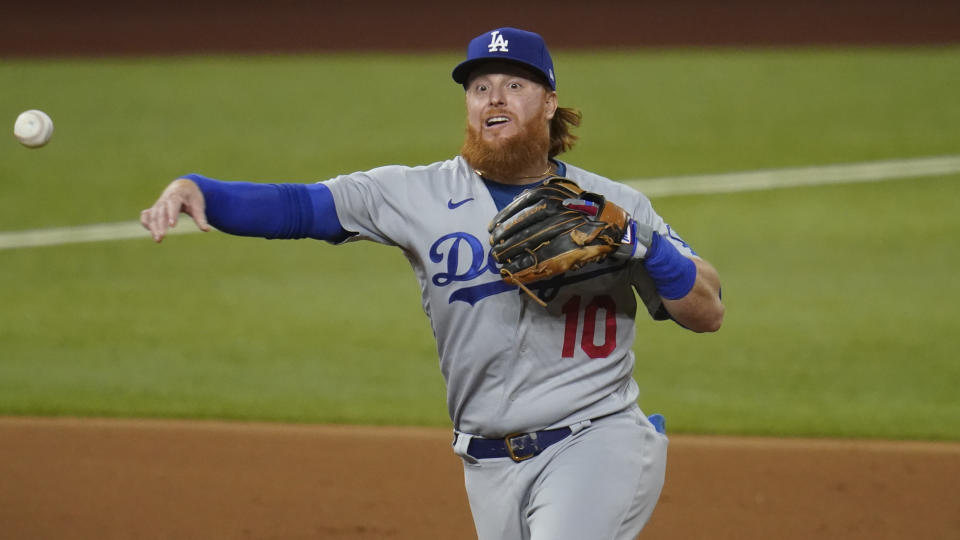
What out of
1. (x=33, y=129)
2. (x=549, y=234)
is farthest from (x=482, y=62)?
(x=33, y=129)

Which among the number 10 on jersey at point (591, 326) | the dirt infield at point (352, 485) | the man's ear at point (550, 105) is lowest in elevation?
the dirt infield at point (352, 485)

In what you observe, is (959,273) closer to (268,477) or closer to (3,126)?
(268,477)

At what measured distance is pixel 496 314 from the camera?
3.65 metres

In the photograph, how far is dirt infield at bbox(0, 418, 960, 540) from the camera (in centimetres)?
530

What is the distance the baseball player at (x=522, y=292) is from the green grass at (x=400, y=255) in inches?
129

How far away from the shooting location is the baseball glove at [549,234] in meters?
3.41

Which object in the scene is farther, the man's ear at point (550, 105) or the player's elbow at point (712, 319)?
the man's ear at point (550, 105)

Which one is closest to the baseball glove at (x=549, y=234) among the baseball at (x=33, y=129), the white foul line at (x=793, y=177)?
the baseball at (x=33, y=129)

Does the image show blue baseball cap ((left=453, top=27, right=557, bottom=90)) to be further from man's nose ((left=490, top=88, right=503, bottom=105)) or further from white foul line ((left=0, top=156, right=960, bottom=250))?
white foul line ((left=0, top=156, right=960, bottom=250))

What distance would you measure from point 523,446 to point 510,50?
1154 millimetres

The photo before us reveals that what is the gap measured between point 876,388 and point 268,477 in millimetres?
3712

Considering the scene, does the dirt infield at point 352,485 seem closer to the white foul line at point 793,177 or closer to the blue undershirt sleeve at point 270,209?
the blue undershirt sleeve at point 270,209

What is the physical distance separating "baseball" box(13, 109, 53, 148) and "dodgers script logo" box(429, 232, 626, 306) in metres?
1.25

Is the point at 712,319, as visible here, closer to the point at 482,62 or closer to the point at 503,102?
the point at 503,102
